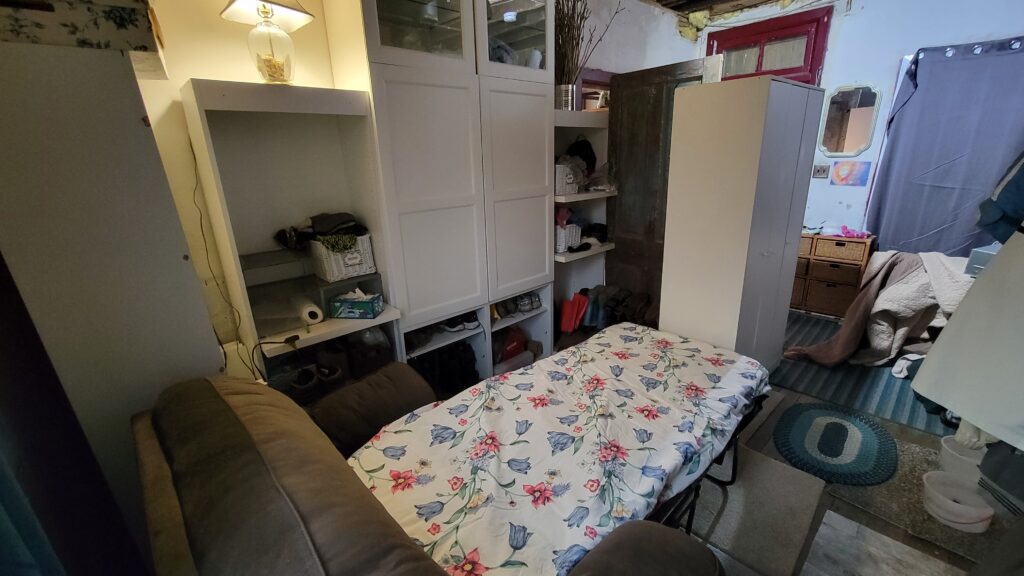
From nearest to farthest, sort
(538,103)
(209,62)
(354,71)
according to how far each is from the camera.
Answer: (209,62) → (354,71) → (538,103)

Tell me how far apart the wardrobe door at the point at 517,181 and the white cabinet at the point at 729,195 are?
0.82 meters

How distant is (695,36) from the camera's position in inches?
156

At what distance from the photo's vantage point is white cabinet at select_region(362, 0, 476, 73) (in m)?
1.73

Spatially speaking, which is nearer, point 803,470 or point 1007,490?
point 1007,490

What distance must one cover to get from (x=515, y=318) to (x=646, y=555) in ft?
6.24

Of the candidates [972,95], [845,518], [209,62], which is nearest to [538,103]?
[209,62]

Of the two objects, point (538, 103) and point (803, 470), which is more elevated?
point (538, 103)

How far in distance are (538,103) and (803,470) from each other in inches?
93.0

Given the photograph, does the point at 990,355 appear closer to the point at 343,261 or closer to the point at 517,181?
the point at 517,181

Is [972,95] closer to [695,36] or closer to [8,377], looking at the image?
[695,36]

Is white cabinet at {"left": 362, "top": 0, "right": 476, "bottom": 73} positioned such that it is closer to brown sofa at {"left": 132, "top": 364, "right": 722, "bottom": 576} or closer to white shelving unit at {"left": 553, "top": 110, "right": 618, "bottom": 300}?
white shelving unit at {"left": 553, "top": 110, "right": 618, "bottom": 300}

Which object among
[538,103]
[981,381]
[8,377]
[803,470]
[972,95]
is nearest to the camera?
[8,377]

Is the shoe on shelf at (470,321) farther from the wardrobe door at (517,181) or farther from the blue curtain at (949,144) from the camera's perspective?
the blue curtain at (949,144)

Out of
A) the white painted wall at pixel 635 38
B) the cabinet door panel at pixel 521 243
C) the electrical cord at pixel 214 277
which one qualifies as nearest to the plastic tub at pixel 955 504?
the cabinet door panel at pixel 521 243
